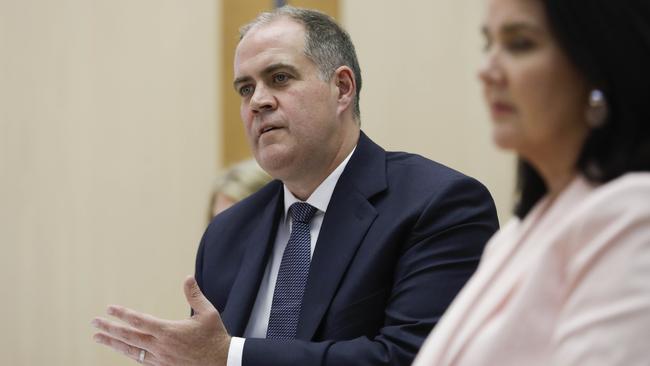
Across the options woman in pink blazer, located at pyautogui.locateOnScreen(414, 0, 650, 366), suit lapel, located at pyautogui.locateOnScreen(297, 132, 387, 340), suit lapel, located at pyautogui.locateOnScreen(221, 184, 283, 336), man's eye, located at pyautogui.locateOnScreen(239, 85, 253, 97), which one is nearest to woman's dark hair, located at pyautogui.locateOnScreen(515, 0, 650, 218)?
woman in pink blazer, located at pyautogui.locateOnScreen(414, 0, 650, 366)

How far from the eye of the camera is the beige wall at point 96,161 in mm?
4867

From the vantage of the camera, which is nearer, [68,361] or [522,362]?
[522,362]

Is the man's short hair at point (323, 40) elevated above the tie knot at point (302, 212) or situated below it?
above

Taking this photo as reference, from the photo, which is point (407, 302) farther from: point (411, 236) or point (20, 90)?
point (20, 90)

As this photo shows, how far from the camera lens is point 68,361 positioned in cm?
504

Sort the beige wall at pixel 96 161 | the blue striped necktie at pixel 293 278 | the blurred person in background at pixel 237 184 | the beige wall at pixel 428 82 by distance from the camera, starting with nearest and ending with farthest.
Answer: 1. the blue striped necktie at pixel 293 278
2. the blurred person in background at pixel 237 184
3. the beige wall at pixel 428 82
4. the beige wall at pixel 96 161

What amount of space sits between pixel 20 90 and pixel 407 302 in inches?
132

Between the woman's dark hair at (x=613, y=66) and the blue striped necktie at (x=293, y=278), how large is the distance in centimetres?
135

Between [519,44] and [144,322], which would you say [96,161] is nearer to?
[144,322]

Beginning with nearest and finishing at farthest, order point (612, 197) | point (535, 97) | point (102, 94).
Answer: point (612, 197) → point (535, 97) → point (102, 94)

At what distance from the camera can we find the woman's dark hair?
1.13 metres

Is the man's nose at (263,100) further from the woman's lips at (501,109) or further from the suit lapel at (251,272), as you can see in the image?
the woman's lips at (501,109)

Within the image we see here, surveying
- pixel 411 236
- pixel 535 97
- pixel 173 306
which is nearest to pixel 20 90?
pixel 173 306

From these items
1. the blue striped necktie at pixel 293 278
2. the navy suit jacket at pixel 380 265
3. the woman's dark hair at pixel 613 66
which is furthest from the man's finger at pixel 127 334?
the woman's dark hair at pixel 613 66
